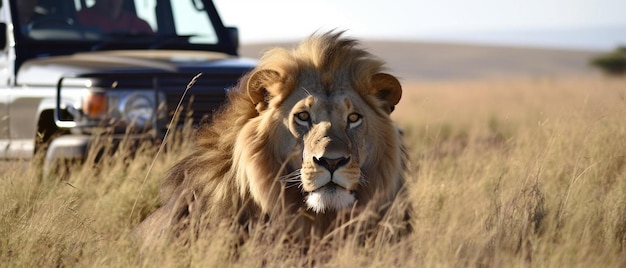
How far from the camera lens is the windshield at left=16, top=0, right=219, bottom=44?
8102 mm

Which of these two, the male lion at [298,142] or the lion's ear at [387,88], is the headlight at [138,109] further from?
the lion's ear at [387,88]

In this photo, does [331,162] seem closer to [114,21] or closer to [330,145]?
[330,145]

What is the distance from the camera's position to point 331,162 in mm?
4480

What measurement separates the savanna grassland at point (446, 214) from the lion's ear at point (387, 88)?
1.88ft

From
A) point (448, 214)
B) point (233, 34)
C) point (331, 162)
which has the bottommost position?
point (448, 214)

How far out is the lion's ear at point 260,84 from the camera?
15.9 feet

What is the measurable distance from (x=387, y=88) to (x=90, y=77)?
9.27ft

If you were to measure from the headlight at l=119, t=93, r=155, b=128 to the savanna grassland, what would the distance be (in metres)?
0.22

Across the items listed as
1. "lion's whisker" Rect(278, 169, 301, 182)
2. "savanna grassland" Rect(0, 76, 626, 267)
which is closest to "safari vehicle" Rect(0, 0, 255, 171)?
"savanna grassland" Rect(0, 76, 626, 267)

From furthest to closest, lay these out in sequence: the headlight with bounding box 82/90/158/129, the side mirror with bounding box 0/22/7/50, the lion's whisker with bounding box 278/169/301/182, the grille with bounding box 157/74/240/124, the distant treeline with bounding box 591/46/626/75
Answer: the distant treeline with bounding box 591/46/626/75, the side mirror with bounding box 0/22/7/50, the grille with bounding box 157/74/240/124, the headlight with bounding box 82/90/158/129, the lion's whisker with bounding box 278/169/301/182

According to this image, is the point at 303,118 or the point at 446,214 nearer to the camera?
the point at 303,118

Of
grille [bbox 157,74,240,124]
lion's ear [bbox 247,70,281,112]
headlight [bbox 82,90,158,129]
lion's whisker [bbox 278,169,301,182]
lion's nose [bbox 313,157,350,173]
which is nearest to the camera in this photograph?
lion's nose [bbox 313,157,350,173]

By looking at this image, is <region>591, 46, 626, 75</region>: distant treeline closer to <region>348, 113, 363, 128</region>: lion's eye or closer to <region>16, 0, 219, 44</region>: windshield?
<region>16, 0, 219, 44</region>: windshield

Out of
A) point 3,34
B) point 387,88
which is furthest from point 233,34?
point 387,88
